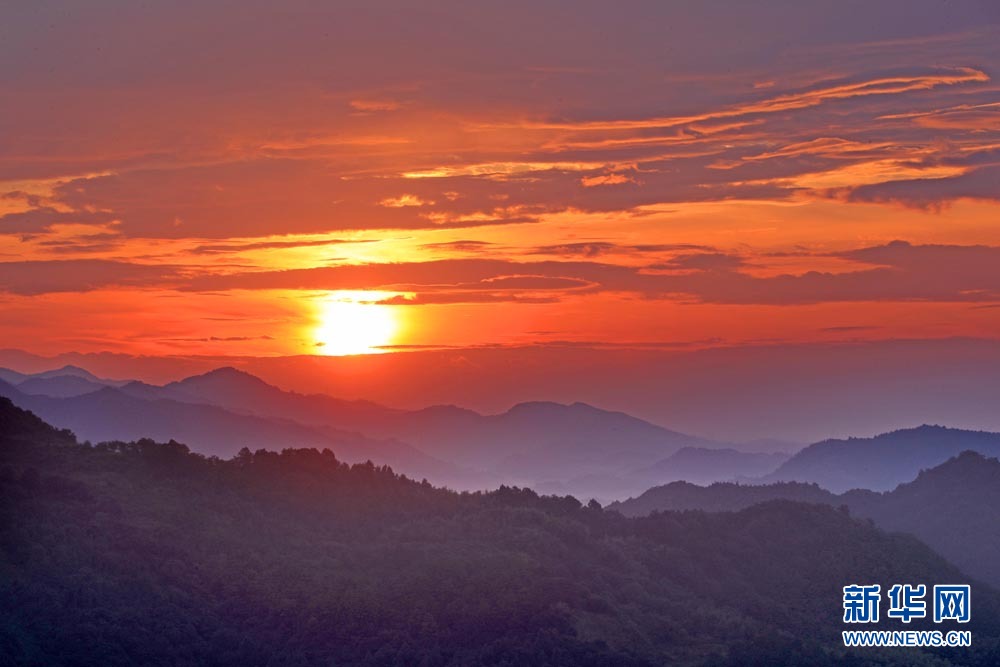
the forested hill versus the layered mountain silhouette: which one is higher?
the layered mountain silhouette

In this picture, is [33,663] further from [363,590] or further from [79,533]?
[363,590]

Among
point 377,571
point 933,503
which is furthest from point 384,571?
point 933,503

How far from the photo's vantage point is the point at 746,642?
94438mm

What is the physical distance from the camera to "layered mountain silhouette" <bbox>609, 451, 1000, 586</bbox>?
158 metres

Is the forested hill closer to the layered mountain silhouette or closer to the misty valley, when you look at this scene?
the misty valley

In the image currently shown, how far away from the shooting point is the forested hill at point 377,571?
85.6 meters

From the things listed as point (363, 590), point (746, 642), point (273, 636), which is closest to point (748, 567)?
point (746, 642)

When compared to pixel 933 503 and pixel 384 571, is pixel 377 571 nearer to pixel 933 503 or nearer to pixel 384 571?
pixel 384 571

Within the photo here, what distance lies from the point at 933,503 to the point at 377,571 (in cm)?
10041

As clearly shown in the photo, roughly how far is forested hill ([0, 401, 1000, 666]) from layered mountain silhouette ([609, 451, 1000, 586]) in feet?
115

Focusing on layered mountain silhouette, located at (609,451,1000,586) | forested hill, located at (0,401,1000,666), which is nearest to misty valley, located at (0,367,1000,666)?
forested hill, located at (0,401,1000,666)

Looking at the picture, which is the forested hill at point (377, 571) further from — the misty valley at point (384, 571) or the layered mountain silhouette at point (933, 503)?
the layered mountain silhouette at point (933, 503)

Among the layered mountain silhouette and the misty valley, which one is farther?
the layered mountain silhouette

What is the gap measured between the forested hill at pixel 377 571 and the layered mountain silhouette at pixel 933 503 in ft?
115
